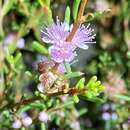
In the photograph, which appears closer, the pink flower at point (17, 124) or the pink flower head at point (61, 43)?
the pink flower head at point (61, 43)

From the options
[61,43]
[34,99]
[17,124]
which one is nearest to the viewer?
[61,43]

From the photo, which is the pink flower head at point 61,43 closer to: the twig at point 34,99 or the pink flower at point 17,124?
the twig at point 34,99

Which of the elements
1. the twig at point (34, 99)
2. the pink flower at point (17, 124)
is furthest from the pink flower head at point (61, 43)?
the pink flower at point (17, 124)

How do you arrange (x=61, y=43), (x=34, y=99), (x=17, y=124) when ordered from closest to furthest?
(x=61, y=43)
(x=34, y=99)
(x=17, y=124)

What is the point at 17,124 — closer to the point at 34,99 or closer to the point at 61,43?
the point at 34,99

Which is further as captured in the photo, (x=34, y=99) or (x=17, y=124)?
(x=17, y=124)

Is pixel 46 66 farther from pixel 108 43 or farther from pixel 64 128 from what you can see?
pixel 108 43

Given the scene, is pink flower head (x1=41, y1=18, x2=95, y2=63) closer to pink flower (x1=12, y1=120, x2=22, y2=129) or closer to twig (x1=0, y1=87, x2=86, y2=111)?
twig (x1=0, y1=87, x2=86, y2=111)

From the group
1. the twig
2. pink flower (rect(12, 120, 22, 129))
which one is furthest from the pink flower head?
pink flower (rect(12, 120, 22, 129))

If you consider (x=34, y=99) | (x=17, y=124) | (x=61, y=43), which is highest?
(x=61, y=43)

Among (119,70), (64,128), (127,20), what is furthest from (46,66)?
(127,20)

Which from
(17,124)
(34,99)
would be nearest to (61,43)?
(34,99)
